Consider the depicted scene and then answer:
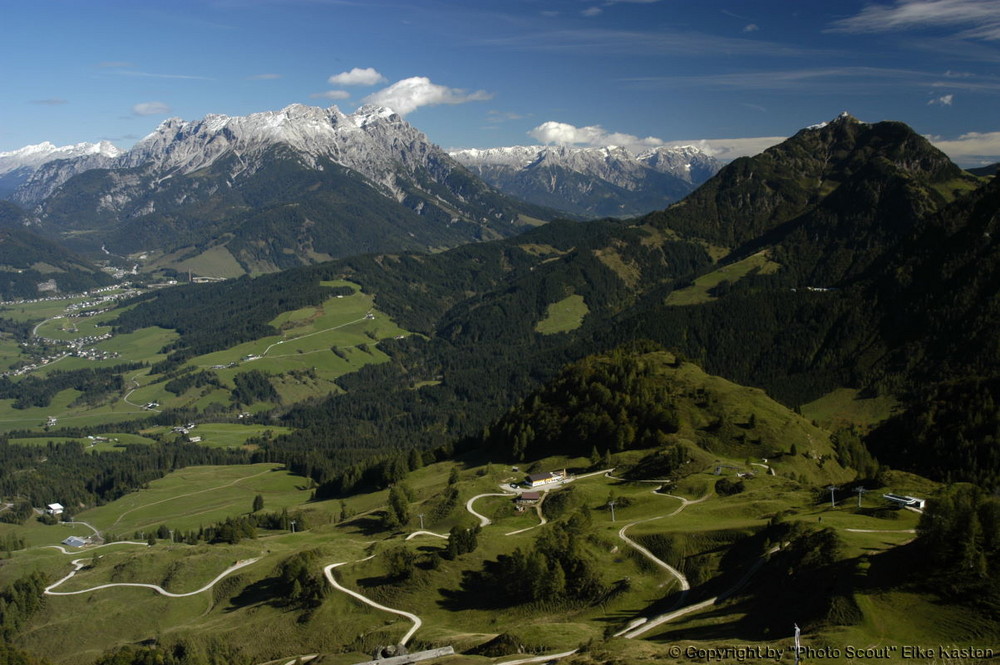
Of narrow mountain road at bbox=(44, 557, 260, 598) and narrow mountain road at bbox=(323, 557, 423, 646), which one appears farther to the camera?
narrow mountain road at bbox=(44, 557, 260, 598)

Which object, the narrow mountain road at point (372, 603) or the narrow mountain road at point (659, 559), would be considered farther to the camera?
the narrow mountain road at point (372, 603)

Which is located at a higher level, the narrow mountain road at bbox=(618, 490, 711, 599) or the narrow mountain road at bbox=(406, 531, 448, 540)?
the narrow mountain road at bbox=(618, 490, 711, 599)

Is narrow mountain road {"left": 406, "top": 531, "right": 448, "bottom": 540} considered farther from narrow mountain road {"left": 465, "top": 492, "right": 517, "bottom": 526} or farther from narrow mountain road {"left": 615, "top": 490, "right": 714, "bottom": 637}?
narrow mountain road {"left": 615, "top": 490, "right": 714, "bottom": 637}

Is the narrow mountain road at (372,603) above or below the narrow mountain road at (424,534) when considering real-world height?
above

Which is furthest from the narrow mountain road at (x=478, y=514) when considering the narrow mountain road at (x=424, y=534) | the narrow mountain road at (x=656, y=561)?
the narrow mountain road at (x=656, y=561)

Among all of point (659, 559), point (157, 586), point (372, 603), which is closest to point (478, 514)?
point (372, 603)

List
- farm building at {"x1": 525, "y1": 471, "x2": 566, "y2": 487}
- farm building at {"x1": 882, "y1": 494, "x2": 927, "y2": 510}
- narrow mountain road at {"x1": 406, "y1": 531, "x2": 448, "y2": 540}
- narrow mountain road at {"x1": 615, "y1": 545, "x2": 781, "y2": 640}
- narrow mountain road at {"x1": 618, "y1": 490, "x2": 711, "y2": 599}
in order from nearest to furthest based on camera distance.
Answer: narrow mountain road at {"x1": 615, "y1": 545, "x2": 781, "y2": 640} → narrow mountain road at {"x1": 618, "y1": 490, "x2": 711, "y2": 599} → farm building at {"x1": 882, "y1": 494, "x2": 927, "y2": 510} → narrow mountain road at {"x1": 406, "y1": 531, "x2": 448, "y2": 540} → farm building at {"x1": 525, "y1": 471, "x2": 566, "y2": 487}

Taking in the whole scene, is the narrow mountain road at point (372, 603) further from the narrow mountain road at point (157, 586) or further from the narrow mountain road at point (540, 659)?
the narrow mountain road at point (157, 586)

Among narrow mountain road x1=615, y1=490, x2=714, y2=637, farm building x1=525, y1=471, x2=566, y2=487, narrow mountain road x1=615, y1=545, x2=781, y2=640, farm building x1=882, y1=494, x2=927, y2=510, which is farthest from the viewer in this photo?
farm building x1=525, y1=471, x2=566, y2=487

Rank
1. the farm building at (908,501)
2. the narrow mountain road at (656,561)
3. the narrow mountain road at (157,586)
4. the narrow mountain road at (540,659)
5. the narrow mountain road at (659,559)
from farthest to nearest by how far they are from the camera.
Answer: the narrow mountain road at (157,586) → the farm building at (908,501) → the narrow mountain road at (659,559) → the narrow mountain road at (656,561) → the narrow mountain road at (540,659)

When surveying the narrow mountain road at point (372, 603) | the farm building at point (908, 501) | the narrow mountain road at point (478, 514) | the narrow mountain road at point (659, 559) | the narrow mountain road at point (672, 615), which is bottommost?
the narrow mountain road at point (372, 603)

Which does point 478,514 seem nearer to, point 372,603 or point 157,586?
point 372,603

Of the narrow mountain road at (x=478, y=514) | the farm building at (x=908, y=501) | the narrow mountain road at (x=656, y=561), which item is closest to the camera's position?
the narrow mountain road at (x=656, y=561)

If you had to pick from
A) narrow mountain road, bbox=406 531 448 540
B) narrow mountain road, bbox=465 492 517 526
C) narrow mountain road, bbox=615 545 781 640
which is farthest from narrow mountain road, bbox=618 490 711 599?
narrow mountain road, bbox=406 531 448 540
